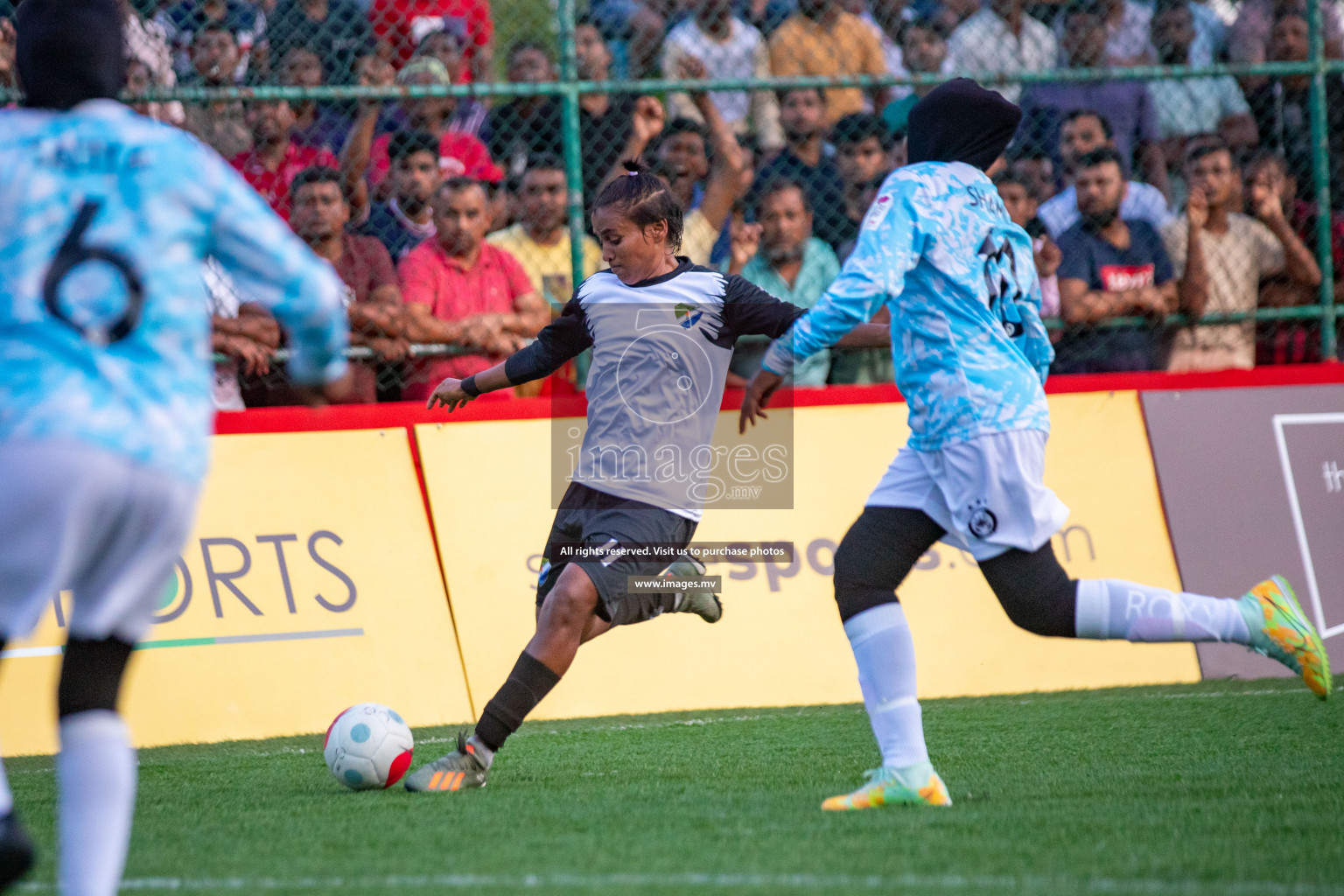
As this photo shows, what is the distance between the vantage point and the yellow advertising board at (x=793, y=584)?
6.50 m

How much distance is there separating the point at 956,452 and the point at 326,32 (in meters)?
4.81

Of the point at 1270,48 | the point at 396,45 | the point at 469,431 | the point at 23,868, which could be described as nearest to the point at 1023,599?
the point at 23,868

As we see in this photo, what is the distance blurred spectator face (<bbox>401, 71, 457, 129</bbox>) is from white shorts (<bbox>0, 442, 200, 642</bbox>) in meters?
5.10

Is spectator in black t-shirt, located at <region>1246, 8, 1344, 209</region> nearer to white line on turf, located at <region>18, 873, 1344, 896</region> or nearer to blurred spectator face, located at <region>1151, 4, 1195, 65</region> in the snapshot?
blurred spectator face, located at <region>1151, 4, 1195, 65</region>

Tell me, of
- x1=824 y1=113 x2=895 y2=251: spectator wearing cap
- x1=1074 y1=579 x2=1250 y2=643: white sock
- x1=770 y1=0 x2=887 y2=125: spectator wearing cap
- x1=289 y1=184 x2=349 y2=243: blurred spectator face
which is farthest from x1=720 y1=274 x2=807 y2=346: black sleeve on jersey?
x1=770 y1=0 x2=887 y2=125: spectator wearing cap

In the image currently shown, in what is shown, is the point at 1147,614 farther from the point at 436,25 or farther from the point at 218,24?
the point at 436,25

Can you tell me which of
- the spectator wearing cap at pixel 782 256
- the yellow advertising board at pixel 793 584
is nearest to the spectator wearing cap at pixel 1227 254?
the yellow advertising board at pixel 793 584

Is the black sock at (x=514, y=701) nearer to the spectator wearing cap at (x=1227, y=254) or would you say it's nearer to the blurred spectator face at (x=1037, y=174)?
the spectator wearing cap at (x=1227, y=254)

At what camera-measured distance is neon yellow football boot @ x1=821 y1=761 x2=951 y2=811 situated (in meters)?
4.07

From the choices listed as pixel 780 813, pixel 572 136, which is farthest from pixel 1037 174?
pixel 780 813

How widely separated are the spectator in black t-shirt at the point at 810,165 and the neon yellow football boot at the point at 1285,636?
4.12 meters

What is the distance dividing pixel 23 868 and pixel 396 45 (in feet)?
19.5

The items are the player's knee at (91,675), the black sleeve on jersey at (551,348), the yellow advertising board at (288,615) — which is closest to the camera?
the player's knee at (91,675)

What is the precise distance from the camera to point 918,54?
856 cm
